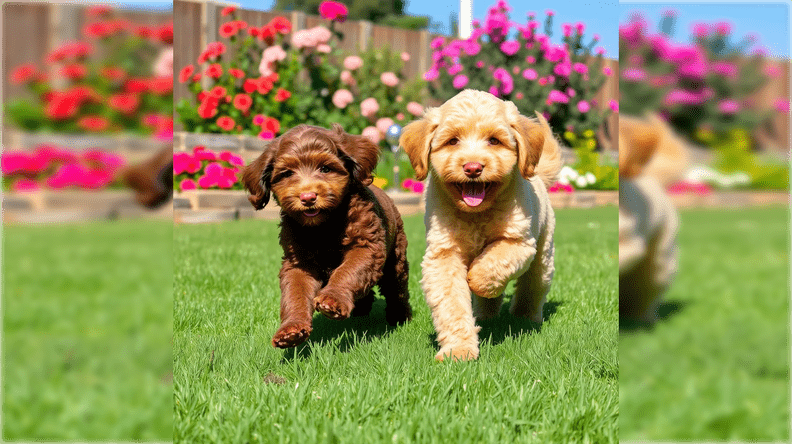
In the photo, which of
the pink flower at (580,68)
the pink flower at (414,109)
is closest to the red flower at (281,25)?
the pink flower at (414,109)

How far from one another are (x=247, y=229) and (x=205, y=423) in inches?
225

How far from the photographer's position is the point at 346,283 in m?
3.17

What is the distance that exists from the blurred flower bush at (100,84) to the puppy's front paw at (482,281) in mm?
2252

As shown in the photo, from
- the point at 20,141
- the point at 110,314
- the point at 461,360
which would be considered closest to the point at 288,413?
the point at 461,360

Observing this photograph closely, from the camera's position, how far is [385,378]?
265 centimetres

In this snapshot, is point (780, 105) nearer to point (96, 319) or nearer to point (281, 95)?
point (96, 319)

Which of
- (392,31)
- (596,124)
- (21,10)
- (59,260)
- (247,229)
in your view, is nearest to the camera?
(21,10)

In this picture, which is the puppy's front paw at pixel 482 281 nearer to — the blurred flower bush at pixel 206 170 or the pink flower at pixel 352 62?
the blurred flower bush at pixel 206 170

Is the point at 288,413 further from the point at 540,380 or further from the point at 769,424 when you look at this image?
the point at 769,424

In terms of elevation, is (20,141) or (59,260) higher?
(20,141)

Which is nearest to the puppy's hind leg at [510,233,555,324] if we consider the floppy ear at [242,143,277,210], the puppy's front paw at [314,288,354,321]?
the puppy's front paw at [314,288,354,321]

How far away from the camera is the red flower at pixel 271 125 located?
9422 millimetres

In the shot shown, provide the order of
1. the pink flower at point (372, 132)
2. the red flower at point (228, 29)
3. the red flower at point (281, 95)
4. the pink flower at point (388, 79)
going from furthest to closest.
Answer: the pink flower at point (388, 79) → the pink flower at point (372, 132) → the red flower at point (228, 29) → the red flower at point (281, 95)

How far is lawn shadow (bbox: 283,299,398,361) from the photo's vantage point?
128 inches
